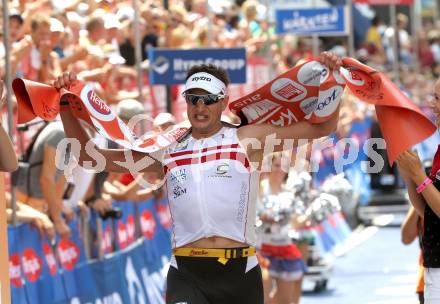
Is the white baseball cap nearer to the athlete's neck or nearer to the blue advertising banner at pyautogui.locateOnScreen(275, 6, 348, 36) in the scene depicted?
the athlete's neck

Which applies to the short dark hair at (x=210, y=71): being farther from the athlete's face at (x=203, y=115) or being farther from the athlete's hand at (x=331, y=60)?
the athlete's hand at (x=331, y=60)

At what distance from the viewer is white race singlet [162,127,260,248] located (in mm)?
7340

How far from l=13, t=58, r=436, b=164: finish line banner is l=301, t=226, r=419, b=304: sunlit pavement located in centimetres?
633

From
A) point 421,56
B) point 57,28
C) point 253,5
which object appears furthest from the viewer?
point 421,56

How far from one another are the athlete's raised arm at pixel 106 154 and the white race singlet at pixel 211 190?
27 cm

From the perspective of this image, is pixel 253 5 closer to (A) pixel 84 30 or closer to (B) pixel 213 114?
(A) pixel 84 30

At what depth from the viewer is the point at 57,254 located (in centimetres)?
1019

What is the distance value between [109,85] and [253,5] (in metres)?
6.22

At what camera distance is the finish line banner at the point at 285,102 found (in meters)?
7.30

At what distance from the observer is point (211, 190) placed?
24.1ft

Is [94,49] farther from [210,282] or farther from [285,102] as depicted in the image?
[210,282]

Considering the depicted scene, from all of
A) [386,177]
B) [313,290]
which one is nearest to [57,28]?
[313,290]

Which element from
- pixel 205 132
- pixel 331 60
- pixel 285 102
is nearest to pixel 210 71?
pixel 205 132

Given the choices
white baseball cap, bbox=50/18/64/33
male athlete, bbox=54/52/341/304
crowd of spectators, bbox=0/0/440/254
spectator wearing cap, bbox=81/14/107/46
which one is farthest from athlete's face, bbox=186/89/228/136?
spectator wearing cap, bbox=81/14/107/46
